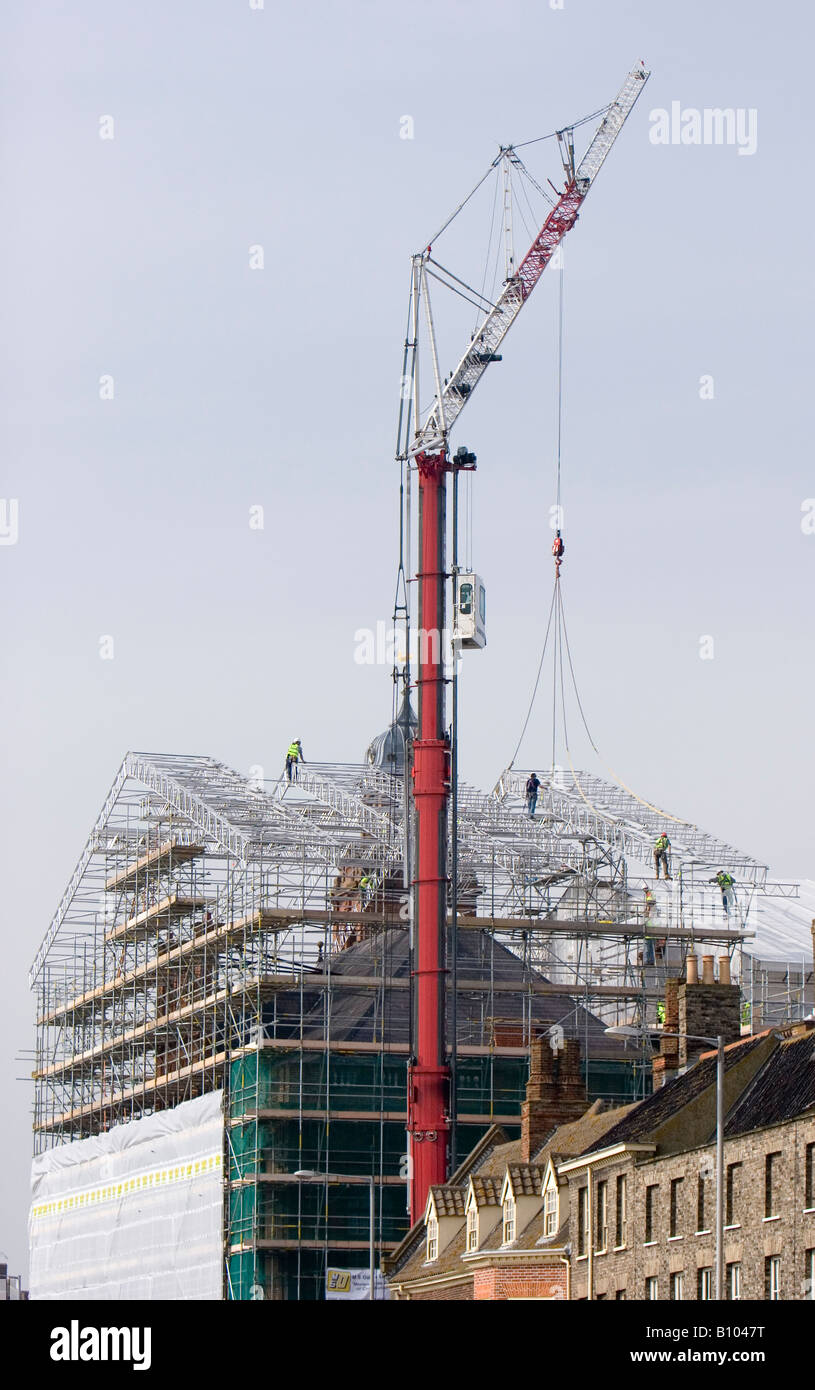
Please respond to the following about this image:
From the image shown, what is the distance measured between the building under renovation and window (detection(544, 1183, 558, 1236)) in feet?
74.2

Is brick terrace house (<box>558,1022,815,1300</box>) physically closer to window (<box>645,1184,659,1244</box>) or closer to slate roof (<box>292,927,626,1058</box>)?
window (<box>645,1184,659,1244</box>)

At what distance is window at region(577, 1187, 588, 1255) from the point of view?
55.6 metres

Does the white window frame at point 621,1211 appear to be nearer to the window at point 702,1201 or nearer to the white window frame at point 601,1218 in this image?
the white window frame at point 601,1218

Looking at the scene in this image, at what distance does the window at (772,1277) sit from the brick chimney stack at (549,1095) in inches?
733

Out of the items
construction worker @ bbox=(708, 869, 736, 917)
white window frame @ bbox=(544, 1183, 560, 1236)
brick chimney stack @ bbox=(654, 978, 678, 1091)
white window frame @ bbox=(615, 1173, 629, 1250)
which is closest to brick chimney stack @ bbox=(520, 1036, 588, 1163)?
brick chimney stack @ bbox=(654, 978, 678, 1091)

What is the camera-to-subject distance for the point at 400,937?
9350 cm

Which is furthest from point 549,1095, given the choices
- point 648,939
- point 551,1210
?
point 648,939

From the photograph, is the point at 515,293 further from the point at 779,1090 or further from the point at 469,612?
the point at 779,1090

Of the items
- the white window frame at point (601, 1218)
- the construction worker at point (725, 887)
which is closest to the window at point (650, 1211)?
the white window frame at point (601, 1218)

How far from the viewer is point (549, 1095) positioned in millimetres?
67188

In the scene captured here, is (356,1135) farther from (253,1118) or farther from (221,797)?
(221,797)
